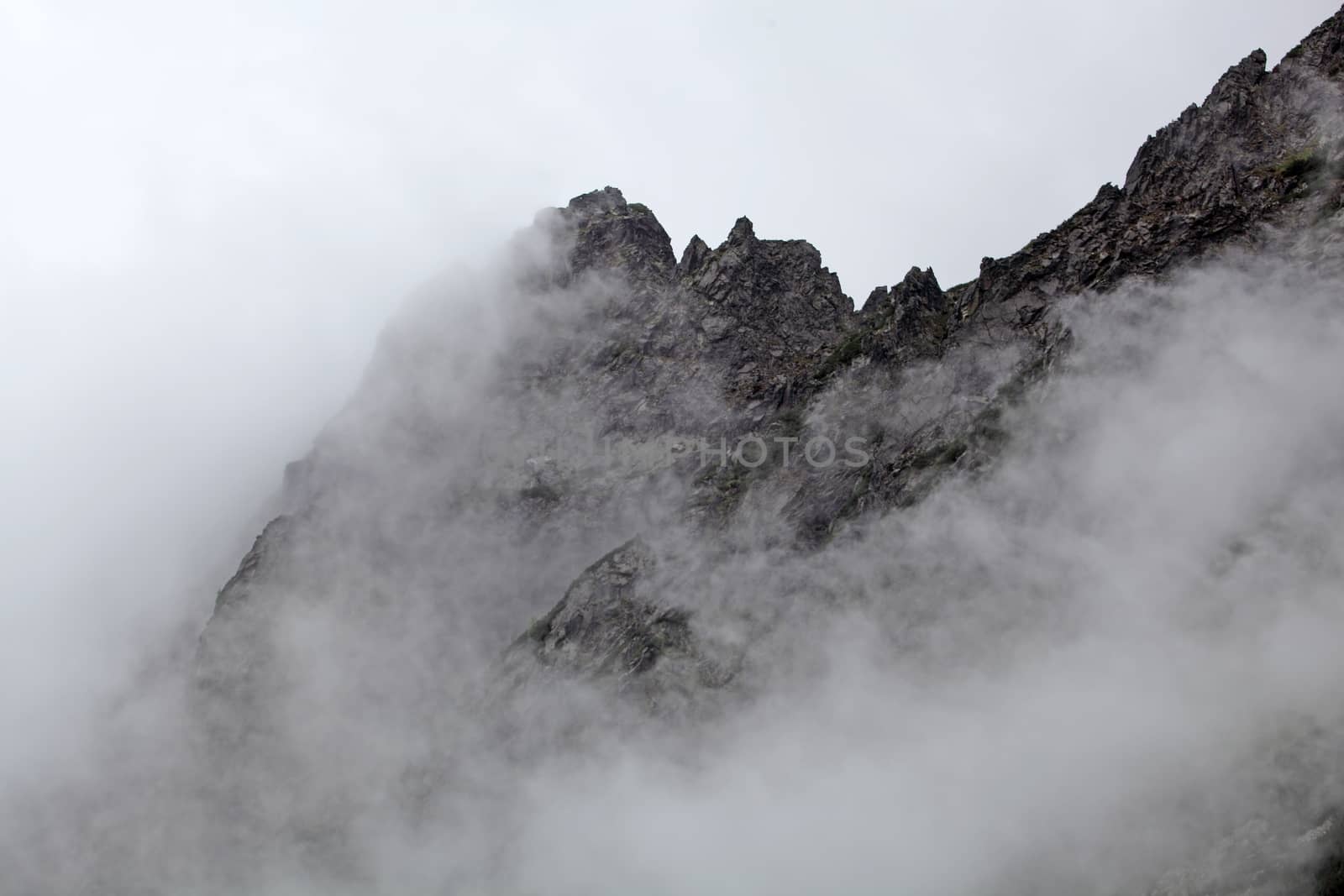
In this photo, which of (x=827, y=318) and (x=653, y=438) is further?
(x=827, y=318)

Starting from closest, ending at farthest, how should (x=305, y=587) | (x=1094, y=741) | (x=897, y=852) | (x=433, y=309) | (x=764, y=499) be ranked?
(x=1094, y=741), (x=897, y=852), (x=764, y=499), (x=305, y=587), (x=433, y=309)

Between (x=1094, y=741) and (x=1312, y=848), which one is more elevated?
(x=1094, y=741)

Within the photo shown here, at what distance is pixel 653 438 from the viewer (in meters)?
131

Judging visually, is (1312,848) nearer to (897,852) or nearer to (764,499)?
(897,852)

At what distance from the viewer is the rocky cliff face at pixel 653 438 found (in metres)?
108

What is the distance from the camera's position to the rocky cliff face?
107875mm

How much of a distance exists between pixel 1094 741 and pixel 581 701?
4224cm

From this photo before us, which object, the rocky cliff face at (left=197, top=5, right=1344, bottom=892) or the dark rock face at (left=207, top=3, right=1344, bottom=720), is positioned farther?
the rocky cliff face at (left=197, top=5, right=1344, bottom=892)

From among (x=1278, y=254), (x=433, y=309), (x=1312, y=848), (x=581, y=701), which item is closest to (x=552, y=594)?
(x=581, y=701)

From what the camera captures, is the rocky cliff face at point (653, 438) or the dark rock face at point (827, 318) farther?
the rocky cliff face at point (653, 438)

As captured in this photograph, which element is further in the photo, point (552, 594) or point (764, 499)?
point (552, 594)

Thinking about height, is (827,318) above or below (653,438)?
above

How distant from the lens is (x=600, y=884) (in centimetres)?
10888

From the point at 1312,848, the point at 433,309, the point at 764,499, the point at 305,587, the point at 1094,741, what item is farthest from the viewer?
the point at 433,309
